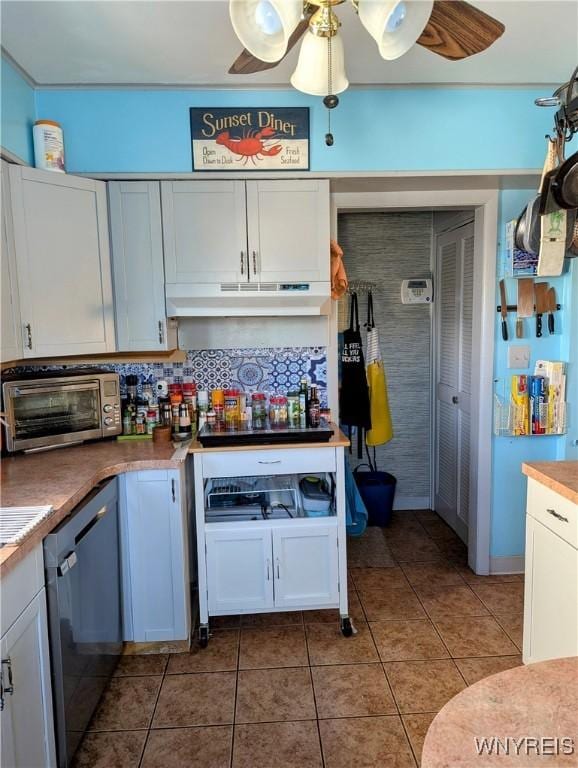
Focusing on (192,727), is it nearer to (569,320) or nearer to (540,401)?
(540,401)

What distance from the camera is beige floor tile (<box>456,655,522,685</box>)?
80.4 inches

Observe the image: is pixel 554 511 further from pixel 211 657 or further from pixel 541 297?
pixel 211 657

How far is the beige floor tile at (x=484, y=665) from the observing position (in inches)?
80.4

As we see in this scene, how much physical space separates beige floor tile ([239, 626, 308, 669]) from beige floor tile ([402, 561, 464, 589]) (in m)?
0.81

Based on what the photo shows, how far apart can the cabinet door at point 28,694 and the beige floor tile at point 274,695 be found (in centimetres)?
70

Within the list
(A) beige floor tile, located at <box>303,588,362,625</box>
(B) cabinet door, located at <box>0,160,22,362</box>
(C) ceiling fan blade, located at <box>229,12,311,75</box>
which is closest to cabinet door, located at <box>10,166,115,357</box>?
(B) cabinet door, located at <box>0,160,22,362</box>

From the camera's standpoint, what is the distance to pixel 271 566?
7.55 ft

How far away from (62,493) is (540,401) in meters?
2.41

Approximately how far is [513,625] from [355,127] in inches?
99.5

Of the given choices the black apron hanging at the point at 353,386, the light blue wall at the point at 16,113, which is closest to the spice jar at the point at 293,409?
the black apron hanging at the point at 353,386

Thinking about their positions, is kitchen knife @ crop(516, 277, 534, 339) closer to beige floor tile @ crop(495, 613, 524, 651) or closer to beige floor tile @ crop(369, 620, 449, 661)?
beige floor tile @ crop(495, 613, 524, 651)

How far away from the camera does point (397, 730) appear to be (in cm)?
177

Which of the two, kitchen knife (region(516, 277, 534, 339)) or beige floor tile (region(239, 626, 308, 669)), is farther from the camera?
kitchen knife (region(516, 277, 534, 339))

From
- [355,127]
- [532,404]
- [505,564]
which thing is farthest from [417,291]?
[505,564]
